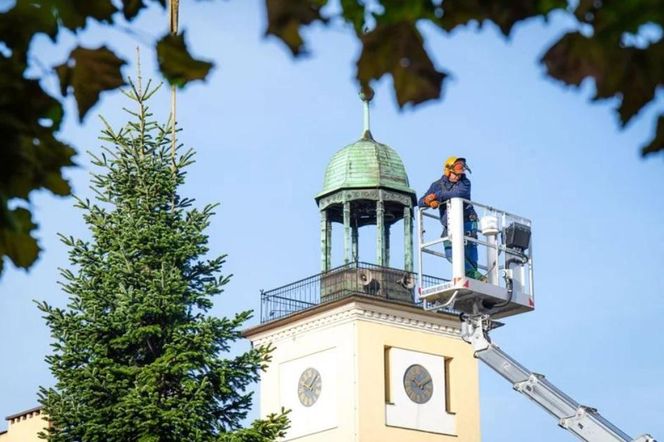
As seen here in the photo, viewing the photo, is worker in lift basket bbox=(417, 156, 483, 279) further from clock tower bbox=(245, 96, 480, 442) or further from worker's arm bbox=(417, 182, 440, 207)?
clock tower bbox=(245, 96, 480, 442)

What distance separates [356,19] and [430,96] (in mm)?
596

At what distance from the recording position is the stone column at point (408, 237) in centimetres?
4397

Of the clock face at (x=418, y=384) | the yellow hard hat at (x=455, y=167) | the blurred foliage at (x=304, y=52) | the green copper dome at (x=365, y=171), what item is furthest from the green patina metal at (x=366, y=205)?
the blurred foliage at (x=304, y=52)

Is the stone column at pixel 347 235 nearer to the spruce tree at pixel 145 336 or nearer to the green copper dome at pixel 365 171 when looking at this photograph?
the green copper dome at pixel 365 171

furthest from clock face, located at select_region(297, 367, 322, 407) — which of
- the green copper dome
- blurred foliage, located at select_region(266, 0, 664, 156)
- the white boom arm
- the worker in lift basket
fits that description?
blurred foliage, located at select_region(266, 0, 664, 156)

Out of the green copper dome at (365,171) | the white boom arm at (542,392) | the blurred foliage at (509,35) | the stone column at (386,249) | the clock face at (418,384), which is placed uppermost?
the green copper dome at (365,171)

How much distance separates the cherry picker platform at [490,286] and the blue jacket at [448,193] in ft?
0.40

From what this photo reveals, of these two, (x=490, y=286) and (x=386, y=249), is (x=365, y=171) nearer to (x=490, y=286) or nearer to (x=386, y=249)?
(x=386, y=249)

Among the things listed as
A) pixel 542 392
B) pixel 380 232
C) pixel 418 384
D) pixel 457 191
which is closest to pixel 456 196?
pixel 457 191

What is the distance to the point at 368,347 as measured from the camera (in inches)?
1704

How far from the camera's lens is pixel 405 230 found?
44250 millimetres

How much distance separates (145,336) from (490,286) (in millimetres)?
5069

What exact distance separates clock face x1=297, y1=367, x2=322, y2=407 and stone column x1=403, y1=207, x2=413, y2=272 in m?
3.87

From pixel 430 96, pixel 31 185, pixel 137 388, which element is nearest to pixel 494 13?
pixel 430 96
